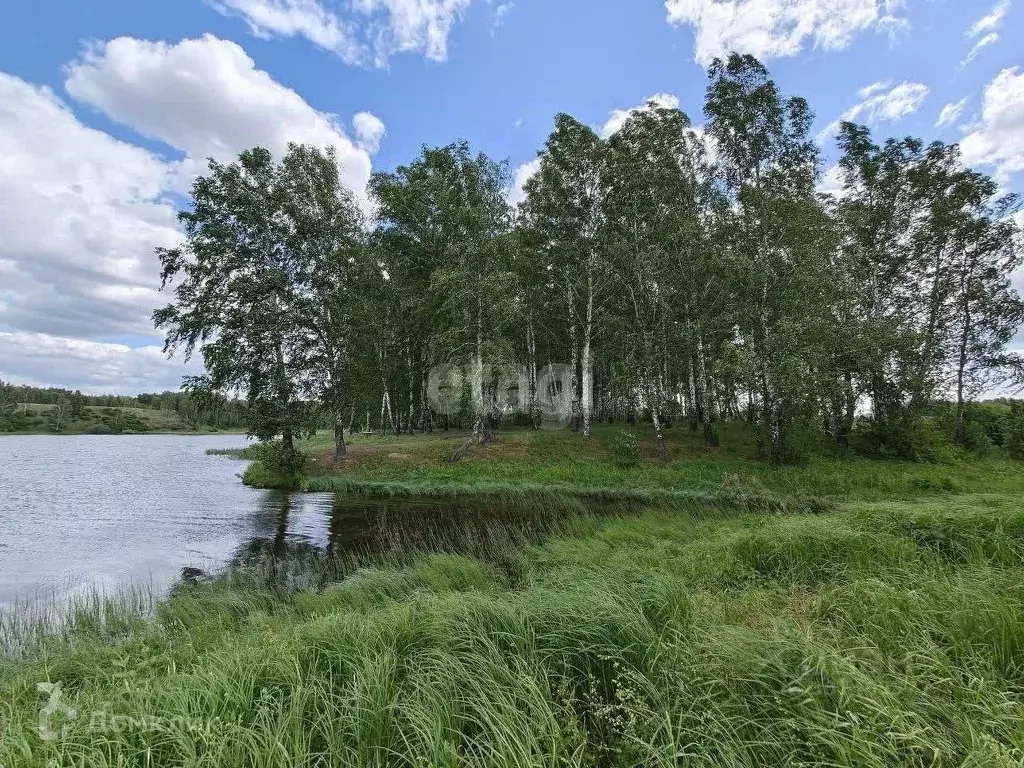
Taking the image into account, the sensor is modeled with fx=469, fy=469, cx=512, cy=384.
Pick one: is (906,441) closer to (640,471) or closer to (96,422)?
(640,471)

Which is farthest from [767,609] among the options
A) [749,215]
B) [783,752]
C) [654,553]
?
[749,215]

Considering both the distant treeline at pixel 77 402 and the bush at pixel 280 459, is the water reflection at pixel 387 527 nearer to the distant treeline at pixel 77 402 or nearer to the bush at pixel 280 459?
the bush at pixel 280 459

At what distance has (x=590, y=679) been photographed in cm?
364

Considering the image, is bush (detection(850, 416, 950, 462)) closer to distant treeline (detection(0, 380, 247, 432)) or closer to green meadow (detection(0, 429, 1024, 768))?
green meadow (detection(0, 429, 1024, 768))

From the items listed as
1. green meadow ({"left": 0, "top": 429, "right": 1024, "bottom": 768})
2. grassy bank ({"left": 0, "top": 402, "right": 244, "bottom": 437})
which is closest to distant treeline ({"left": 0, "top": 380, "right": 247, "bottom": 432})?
grassy bank ({"left": 0, "top": 402, "right": 244, "bottom": 437})

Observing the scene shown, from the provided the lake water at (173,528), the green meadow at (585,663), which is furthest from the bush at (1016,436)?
the lake water at (173,528)

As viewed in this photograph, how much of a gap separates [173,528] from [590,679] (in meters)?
15.7

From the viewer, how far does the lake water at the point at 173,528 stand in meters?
10.2

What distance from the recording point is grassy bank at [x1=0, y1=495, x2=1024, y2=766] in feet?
8.86

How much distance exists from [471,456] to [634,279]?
12.4 meters

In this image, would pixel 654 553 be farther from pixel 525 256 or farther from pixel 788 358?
pixel 525 256

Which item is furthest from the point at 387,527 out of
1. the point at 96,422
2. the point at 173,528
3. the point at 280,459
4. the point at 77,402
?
the point at 77,402

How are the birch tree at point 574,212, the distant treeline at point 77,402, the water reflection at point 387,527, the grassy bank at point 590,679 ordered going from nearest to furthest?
1. the grassy bank at point 590,679
2. the water reflection at point 387,527
3. the birch tree at point 574,212
4. the distant treeline at point 77,402

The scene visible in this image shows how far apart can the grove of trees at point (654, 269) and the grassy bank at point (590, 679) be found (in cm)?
1624
